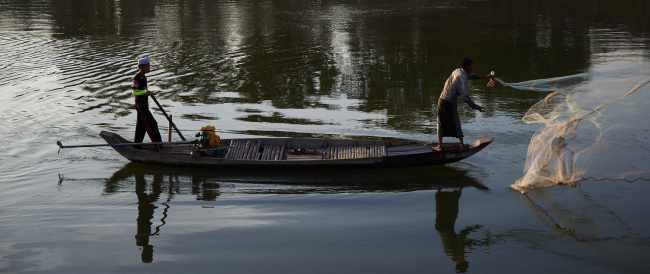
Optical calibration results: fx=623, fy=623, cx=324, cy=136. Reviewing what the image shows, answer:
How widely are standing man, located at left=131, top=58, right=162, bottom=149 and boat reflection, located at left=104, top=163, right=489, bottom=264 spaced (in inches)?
25.6

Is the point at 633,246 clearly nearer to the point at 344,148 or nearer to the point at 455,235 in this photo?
the point at 455,235

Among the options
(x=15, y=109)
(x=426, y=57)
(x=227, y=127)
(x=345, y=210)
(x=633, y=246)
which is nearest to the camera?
(x=633, y=246)

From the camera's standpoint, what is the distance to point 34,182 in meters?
9.45

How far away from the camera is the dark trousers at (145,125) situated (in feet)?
32.5

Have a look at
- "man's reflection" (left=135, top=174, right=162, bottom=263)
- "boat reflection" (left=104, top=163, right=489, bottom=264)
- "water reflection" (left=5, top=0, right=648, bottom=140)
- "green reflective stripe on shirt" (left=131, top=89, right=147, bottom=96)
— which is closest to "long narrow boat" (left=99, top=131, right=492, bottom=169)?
"boat reflection" (left=104, top=163, right=489, bottom=264)

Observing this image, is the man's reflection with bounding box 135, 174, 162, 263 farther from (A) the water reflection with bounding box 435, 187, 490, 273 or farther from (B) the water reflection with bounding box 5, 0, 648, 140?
(A) the water reflection with bounding box 435, 187, 490, 273

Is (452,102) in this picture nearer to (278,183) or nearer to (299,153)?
(299,153)

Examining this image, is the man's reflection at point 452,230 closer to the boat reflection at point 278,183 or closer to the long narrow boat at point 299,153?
the boat reflection at point 278,183

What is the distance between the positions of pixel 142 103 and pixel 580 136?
668 centimetres

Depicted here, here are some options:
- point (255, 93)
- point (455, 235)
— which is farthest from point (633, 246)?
point (255, 93)

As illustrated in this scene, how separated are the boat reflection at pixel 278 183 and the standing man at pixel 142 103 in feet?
2.13

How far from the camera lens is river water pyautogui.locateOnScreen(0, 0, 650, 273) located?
23.2 feet

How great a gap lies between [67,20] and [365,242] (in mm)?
26593

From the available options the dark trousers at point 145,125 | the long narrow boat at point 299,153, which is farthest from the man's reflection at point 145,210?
the dark trousers at point 145,125
